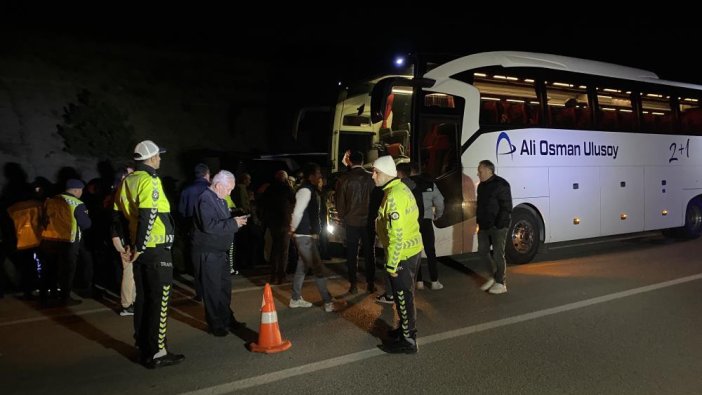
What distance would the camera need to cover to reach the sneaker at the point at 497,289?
24.8ft

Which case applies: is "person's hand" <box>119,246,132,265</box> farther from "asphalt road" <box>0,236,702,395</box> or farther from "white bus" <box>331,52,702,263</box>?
"white bus" <box>331,52,702,263</box>

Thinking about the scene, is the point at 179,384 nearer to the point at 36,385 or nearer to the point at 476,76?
the point at 36,385

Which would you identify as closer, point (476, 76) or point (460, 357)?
point (460, 357)

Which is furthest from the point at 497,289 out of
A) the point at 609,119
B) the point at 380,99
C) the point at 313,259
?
the point at 609,119

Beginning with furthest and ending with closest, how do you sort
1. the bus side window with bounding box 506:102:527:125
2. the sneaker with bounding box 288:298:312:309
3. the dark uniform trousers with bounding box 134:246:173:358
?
1. the bus side window with bounding box 506:102:527:125
2. the sneaker with bounding box 288:298:312:309
3. the dark uniform trousers with bounding box 134:246:173:358

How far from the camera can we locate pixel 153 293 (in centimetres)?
481

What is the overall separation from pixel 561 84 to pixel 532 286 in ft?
14.6

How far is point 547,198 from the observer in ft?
33.2

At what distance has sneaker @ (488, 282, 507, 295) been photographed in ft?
24.8

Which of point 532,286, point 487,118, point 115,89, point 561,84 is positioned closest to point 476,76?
point 487,118

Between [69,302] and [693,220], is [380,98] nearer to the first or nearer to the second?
[69,302]

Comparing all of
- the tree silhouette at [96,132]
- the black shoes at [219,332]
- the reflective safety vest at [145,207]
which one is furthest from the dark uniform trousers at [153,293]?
the tree silhouette at [96,132]

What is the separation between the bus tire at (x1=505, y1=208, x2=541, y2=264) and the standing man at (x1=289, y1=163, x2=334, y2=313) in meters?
4.33

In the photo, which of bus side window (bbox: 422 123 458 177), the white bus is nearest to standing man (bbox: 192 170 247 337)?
the white bus
